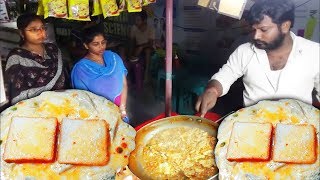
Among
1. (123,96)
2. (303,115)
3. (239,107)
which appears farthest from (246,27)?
(123,96)

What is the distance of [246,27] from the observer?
267 centimetres

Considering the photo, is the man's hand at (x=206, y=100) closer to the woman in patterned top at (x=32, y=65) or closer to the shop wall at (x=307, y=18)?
the shop wall at (x=307, y=18)

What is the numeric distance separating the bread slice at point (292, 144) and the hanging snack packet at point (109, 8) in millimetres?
1491

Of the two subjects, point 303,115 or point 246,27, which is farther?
point 303,115

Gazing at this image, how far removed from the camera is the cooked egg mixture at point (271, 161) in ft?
9.32

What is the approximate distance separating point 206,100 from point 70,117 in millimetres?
1014

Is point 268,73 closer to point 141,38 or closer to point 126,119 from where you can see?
point 141,38

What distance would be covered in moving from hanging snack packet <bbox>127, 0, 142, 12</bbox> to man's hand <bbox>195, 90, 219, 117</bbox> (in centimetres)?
80

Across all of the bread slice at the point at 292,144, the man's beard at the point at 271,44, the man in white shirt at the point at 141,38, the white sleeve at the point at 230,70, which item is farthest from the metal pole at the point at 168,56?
the bread slice at the point at 292,144

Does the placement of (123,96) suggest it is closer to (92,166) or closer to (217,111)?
(92,166)

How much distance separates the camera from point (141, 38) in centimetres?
268

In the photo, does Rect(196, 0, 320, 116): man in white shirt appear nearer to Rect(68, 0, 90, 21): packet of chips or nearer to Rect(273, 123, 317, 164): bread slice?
Rect(273, 123, 317, 164): bread slice

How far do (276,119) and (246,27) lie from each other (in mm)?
748

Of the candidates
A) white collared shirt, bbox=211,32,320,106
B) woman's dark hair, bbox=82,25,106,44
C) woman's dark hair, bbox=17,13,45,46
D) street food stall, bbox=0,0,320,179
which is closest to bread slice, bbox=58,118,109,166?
street food stall, bbox=0,0,320,179
